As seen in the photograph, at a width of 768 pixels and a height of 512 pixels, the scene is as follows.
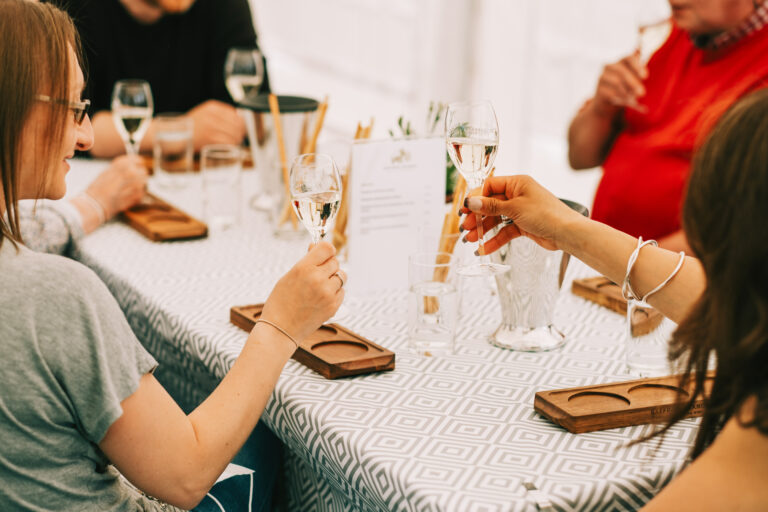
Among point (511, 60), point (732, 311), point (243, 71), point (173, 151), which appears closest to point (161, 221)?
point (173, 151)

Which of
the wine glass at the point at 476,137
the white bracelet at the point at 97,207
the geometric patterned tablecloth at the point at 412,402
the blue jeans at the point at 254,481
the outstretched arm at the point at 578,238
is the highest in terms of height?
the wine glass at the point at 476,137

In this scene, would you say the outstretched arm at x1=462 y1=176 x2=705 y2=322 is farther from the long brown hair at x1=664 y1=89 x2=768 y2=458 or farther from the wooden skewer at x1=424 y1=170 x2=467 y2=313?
the long brown hair at x1=664 y1=89 x2=768 y2=458

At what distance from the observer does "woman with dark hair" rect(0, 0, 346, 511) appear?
2.86ft

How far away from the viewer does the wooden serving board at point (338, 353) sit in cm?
117

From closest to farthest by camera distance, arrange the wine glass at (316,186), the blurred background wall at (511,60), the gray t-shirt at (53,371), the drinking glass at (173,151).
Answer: the gray t-shirt at (53,371) → the wine glass at (316,186) → the drinking glass at (173,151) → the blurred background wall at (511,60)

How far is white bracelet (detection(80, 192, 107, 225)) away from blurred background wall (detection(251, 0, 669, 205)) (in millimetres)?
Result: 1944

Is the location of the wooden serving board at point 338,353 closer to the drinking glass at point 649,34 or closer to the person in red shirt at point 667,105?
the person in red shirt at point 667,105

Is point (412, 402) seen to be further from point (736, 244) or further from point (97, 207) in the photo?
point (97, 207)

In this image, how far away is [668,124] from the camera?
2.14m

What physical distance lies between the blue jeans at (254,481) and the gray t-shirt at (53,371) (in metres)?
0.24

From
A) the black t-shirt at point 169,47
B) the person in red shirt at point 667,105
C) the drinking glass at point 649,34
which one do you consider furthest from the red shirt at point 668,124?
the black t-shirt at point 169,47

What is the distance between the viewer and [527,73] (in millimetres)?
3631

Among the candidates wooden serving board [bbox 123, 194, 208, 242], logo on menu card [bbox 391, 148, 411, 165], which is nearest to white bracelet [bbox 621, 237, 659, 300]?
logo on menu card [bbox 391, 148, 411, 165]

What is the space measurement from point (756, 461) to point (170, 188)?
1699mm
